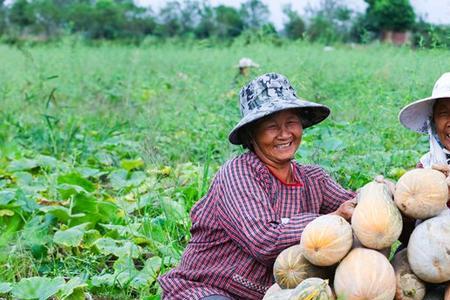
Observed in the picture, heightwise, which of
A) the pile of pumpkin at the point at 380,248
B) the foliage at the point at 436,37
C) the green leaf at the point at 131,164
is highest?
the foliage at the point at 436,37

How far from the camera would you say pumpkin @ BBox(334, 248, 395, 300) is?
6.97 feet

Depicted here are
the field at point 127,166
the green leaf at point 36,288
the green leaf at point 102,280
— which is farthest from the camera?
the field at point 127,166

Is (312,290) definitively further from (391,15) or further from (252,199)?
(391,15)

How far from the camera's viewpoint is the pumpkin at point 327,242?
7.23ft

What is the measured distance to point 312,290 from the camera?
212 cm

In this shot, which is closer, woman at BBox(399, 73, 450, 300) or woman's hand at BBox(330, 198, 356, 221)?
woman's hand at BBox(330, 198, 356, 221)

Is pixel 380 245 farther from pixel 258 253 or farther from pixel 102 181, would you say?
pixel 102 181

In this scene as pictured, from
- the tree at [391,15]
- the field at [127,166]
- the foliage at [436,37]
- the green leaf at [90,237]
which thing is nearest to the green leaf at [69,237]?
the field at [127,166]

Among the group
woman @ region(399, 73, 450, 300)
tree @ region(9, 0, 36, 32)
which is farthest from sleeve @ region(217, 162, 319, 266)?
tree @ region(9, 0, 36, 32)

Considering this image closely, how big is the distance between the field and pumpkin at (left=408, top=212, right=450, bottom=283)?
61.2 inches

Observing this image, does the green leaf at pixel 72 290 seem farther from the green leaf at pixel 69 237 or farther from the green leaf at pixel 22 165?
the green leaf at pixel 22 165

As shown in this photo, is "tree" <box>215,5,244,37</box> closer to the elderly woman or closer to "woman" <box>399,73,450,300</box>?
"woman" <box>399,73,450,300</box>

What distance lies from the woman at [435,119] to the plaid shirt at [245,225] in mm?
428

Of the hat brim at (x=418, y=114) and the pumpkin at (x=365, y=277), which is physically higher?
the hat brim at (x=418, y=114)
